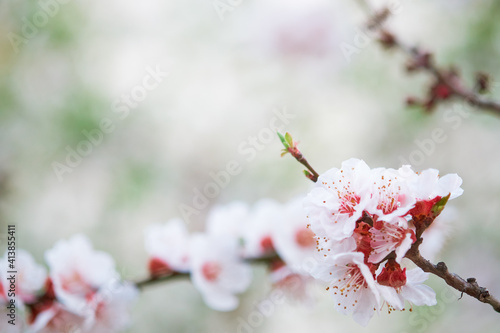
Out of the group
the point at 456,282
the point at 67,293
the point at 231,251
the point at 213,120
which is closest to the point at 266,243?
the point at 231,251

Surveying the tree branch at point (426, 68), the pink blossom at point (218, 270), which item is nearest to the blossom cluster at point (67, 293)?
the pink blossom at point (218, 270)

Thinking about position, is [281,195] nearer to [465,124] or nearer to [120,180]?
[120,180]

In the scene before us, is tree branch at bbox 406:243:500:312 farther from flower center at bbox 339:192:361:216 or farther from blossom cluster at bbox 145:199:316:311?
blossom cluster at bbox 145:199:316:311

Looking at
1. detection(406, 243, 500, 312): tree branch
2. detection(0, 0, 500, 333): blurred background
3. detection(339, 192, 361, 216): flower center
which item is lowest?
detection(0, 0, 500, 333): blurred background

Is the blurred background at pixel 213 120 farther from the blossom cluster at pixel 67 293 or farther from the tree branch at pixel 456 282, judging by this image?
the tree branch at pixel 456 282

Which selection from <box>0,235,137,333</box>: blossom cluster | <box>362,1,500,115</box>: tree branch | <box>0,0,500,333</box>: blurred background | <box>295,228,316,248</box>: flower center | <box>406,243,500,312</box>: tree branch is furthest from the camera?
<box>0,0,500,333</box>: blurred background

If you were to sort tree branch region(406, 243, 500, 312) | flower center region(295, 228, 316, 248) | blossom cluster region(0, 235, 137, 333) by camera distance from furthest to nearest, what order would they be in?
flower center region(295, 228, 316, 248) → blossom cluster region(0, 235, 137, 333) → tree branch region(406, 243, 500, 312)

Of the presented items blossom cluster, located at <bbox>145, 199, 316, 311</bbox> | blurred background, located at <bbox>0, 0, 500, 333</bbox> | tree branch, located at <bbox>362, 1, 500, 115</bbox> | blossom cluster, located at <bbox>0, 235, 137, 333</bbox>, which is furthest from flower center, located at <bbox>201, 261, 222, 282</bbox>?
blurred background, located at <bbox>0, 0, 500, 333</bbox>

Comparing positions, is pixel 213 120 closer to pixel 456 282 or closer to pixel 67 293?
pixel 67 293
